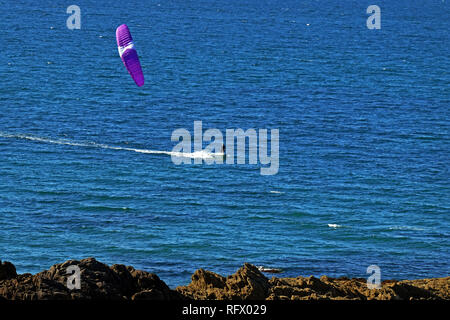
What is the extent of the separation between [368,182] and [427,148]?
20.8 m

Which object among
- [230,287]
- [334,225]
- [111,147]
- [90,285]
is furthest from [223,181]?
[90,285]

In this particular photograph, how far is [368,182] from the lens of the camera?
105125mm

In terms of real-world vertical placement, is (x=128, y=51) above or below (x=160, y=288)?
above

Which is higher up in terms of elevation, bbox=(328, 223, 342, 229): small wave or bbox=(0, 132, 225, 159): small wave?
bbox=(0, 132, 225, 159): small wave

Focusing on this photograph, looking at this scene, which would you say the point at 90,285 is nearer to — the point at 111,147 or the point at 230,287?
the point at 230,287

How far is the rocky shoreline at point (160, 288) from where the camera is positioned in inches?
1546

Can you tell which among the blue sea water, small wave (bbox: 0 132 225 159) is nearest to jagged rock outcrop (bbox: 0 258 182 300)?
A: the blue sea water

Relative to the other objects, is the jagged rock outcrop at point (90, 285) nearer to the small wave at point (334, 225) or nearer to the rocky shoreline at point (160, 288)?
the rocky shoreline at point (160, 288)

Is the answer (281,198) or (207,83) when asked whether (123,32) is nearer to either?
(281,198)

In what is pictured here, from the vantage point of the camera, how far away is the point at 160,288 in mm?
42250

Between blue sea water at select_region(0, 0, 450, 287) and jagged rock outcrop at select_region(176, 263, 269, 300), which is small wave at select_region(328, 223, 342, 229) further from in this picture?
jagged rock outcrop at select_region(176, 263, 269, 300)

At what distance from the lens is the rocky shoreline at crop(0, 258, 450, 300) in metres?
39.3

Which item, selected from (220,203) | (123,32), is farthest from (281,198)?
(123,32)
